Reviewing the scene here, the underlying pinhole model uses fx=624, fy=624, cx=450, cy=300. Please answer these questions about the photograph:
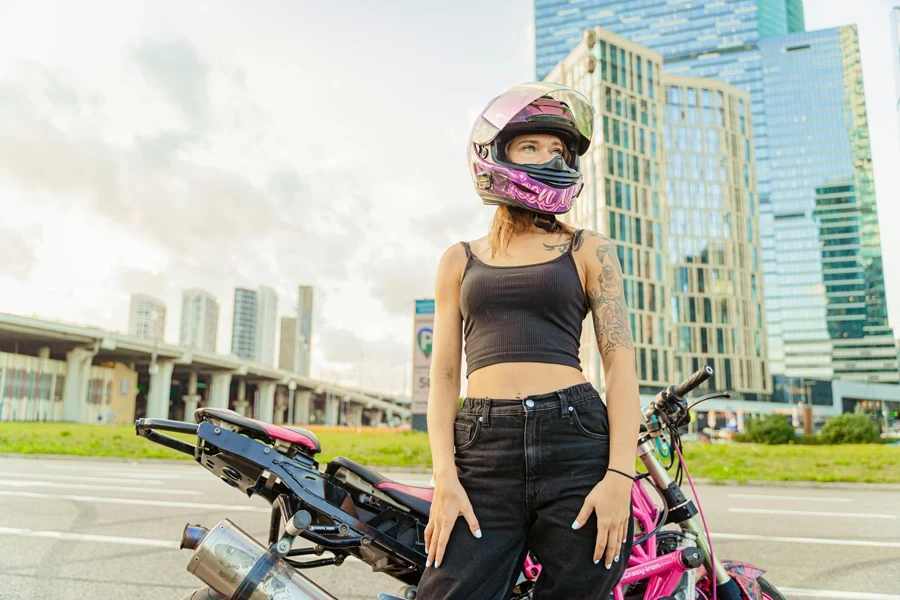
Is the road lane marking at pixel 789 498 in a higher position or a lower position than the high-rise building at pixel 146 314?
lower

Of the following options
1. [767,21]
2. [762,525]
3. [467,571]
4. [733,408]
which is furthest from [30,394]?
[767,21]

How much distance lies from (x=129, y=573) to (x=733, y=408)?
85.7 meters

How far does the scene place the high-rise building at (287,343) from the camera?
124 m

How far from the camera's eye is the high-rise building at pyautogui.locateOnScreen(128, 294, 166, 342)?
356ft

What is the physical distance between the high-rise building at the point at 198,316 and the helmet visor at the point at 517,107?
521ft

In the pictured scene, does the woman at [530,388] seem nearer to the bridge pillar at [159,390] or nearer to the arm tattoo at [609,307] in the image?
the arm tattoo at [609,307]

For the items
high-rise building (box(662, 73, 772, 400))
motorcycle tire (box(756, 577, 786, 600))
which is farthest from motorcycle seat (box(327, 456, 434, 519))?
high-rise building (box(662, 73, 772, 400))

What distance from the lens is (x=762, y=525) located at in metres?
6.91

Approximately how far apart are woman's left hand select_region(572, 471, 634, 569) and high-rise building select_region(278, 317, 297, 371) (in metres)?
118

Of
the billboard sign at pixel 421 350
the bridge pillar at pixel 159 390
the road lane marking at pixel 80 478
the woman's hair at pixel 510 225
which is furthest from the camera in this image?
the bridge pillar at pixel 159 390

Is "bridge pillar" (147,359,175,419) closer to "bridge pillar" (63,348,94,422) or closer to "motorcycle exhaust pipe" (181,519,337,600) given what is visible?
"bridge pillar" (63,348,94,422)

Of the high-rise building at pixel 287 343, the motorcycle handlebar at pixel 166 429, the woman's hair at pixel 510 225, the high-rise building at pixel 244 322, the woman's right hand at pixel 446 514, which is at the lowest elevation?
the woman's right hand at pixel 446 514

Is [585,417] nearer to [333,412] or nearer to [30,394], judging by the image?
[30,394]

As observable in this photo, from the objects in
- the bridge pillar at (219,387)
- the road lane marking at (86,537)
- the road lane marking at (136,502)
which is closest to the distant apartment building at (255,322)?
the bridge pillar at (219,387)
